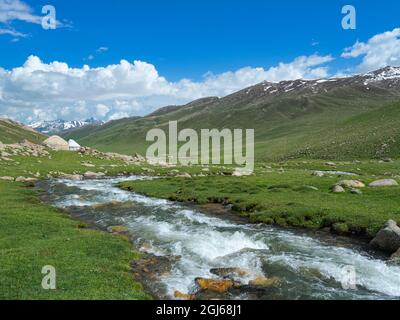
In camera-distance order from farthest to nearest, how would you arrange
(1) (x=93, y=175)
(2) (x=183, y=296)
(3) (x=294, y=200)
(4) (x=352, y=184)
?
1. (1) (x=93, y=175)
2. (4) (x=352, y=184)
3. (3) (x=294, y=200)
4. (2) (x=183, y=296)

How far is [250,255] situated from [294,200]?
17.2 m

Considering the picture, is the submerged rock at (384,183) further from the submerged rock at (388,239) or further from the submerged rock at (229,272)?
the submerged rock at (229,272)

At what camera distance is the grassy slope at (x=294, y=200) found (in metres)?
32.8

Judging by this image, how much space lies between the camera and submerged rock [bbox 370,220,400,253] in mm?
26105

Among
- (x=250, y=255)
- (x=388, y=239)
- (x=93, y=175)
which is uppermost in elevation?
(x=93, y=175)

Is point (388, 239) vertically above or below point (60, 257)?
above

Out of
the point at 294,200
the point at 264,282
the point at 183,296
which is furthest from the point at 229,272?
the point at 294,200

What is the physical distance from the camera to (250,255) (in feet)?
85.7

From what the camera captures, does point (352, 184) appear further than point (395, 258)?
Yes

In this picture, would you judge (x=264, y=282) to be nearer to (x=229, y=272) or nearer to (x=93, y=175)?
(x=229, y=272)

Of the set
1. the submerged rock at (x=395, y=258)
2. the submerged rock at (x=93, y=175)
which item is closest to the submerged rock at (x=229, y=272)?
the submerged rock at (x=395, y=258)

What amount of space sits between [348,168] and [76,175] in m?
53.4

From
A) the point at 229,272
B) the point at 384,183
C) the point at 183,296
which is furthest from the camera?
the point at 384,183

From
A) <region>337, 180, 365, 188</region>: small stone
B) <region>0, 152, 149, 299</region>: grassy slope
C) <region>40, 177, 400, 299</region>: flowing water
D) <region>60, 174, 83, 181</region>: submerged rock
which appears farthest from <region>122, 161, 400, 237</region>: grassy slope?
<region>0, 152, 149, 299</region>: grassy slope
